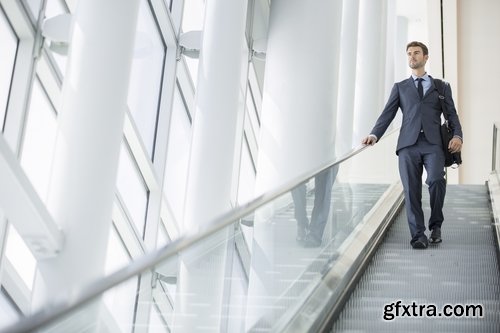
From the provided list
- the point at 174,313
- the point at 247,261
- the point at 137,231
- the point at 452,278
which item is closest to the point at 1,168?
the point at 247,261

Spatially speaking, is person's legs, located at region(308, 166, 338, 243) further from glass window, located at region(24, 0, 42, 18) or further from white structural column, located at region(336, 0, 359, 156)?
white structural column, located at region(336, 0, 359, 156)

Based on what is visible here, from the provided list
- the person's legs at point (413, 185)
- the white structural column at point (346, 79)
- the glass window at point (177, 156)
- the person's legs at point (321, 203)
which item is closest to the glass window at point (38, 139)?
the person's legs at point (321, 203)

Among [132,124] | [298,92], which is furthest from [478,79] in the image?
[298,92]

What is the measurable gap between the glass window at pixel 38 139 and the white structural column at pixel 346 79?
703 cm

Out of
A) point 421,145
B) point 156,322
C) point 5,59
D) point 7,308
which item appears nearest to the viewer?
point 156,322

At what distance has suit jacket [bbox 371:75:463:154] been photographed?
6.33 metres

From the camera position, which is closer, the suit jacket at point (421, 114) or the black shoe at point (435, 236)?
the suit jacket at point (421, 114)

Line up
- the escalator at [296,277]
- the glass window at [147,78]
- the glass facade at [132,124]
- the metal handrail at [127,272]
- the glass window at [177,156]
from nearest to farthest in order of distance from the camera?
the metal handrail at [127,272] < the escalator at [296,277] < the glass facade at [132,124] < the glass window at [147,78] < the glass window at [177,156]

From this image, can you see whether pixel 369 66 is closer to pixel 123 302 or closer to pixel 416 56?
pixel 416 56

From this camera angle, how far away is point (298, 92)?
8.03 meters

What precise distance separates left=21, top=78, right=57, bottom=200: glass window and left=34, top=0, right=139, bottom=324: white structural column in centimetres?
206

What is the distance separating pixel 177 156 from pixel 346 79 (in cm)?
401

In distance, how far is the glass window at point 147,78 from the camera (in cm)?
1064

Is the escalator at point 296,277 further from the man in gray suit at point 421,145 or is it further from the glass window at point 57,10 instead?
the glass window at point 57,10
